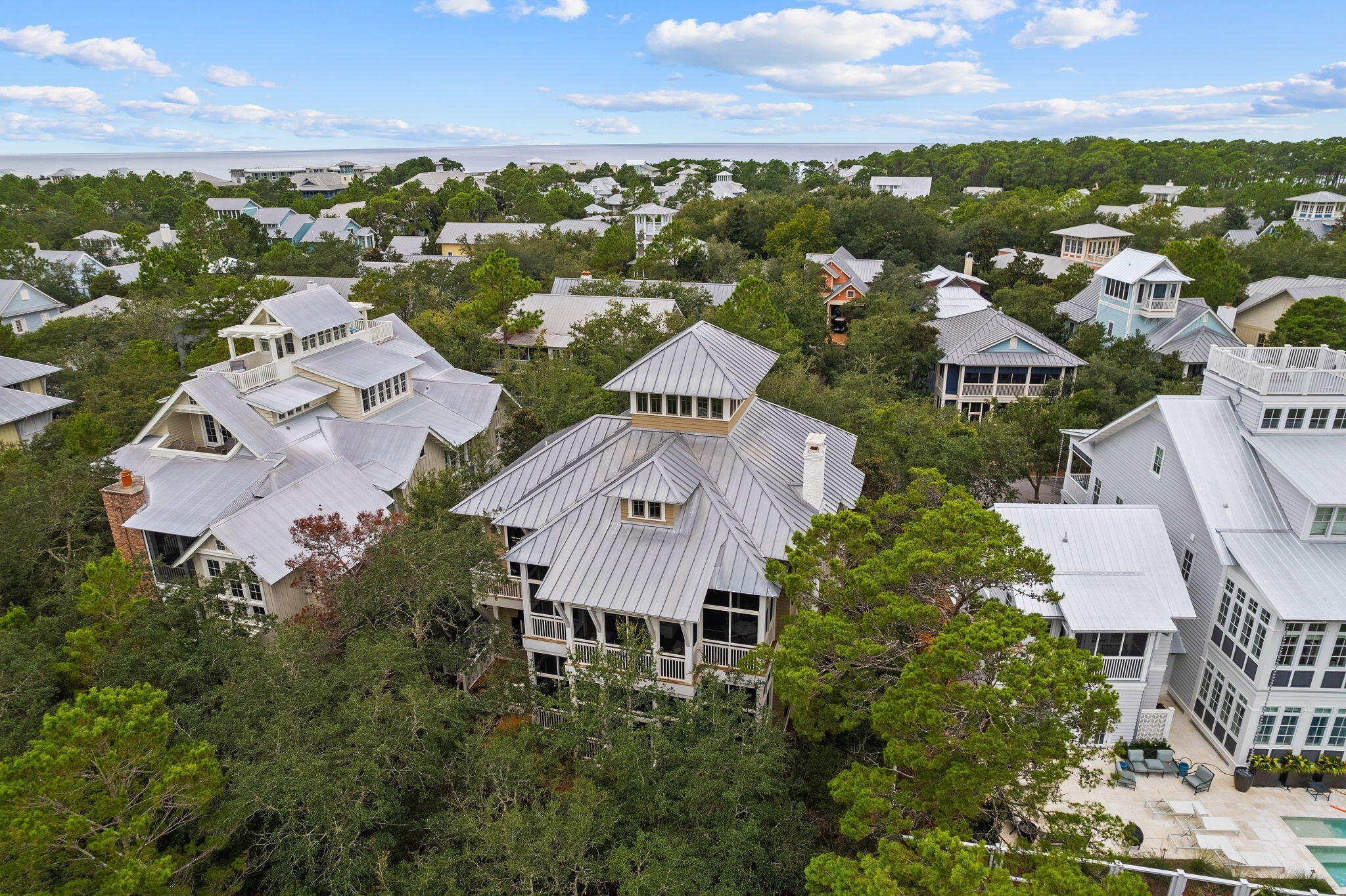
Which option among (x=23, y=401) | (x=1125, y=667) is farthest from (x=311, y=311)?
(x=1125, y=667)

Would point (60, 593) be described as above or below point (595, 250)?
below

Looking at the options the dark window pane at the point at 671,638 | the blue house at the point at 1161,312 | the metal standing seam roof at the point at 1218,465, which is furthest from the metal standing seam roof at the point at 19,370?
the blue house at the point at 1161,312

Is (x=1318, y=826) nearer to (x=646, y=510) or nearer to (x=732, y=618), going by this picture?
(x=732, y=618)

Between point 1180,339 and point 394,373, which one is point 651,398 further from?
point 1180,339

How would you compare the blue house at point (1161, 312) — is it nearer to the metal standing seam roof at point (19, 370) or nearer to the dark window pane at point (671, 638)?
the dark window pane at point (671, 638)

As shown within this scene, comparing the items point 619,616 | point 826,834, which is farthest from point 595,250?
point 826,834

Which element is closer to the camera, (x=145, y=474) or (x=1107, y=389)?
(x=145, y=474)
